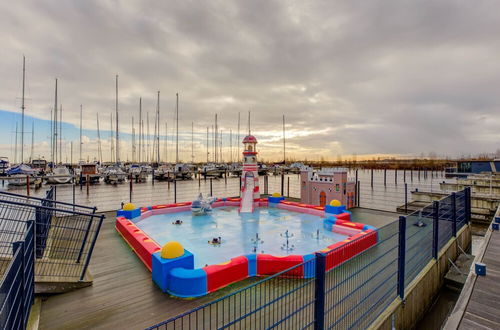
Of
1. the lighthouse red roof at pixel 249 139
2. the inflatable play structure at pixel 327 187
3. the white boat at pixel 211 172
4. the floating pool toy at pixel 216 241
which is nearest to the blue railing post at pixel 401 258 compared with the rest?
the floating pool toy at pixel 216 241

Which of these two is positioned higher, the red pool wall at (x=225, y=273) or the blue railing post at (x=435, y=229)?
the blue railing post at (x=435, y=229)

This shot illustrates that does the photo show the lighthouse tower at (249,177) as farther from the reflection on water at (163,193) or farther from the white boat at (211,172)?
the white boat at (211,172)

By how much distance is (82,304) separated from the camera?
460cm

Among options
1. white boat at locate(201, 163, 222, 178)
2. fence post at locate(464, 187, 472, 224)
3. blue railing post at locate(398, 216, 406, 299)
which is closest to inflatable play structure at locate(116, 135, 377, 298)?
blue railing post at locate(398, 216, 406, 299)

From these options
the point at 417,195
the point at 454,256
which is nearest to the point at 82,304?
the point at 454,256

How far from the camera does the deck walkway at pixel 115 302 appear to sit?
409 centimetres

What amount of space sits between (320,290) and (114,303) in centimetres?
397

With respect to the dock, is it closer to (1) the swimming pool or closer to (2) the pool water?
(1) the swimming pool

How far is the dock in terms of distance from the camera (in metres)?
3.45

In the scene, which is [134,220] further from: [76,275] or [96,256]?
[76,275]

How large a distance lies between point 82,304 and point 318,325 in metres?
4.39

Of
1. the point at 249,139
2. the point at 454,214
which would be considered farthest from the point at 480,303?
the point at 249,139

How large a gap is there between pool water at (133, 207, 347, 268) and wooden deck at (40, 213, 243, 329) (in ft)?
6.25

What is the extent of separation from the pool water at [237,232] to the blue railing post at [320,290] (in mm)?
4528
